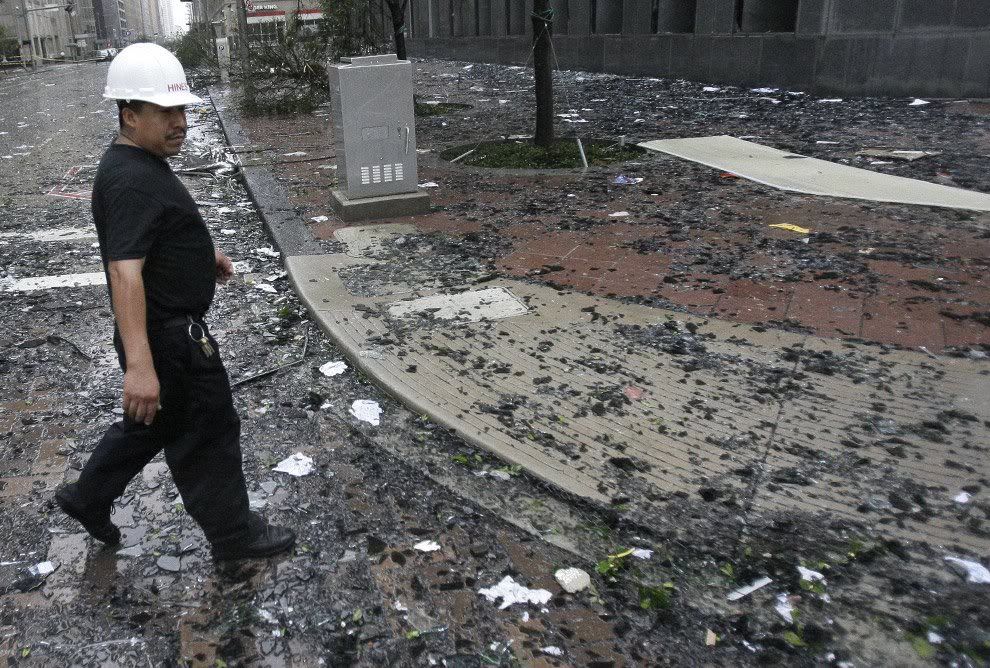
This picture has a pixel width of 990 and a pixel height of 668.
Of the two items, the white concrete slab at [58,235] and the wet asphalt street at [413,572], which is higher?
the white concrete slab at [58,235]

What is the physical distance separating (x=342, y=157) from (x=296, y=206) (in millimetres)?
981

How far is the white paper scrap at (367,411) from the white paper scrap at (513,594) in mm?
1386

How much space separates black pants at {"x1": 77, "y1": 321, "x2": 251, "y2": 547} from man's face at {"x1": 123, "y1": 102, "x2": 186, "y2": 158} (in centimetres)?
58

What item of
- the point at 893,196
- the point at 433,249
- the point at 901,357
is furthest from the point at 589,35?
the point at 901,357

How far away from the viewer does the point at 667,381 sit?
420 centimetres

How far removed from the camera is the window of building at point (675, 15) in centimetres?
1820

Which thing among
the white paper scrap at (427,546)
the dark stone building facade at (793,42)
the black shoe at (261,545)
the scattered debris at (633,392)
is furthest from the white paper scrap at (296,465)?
the dark stone building facade at (793,42)

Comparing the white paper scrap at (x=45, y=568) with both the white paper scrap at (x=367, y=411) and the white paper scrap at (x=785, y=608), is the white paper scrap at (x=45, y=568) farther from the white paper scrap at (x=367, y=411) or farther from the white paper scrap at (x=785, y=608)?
the white paper scrap at (x=785, y=608)

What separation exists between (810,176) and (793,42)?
783 centimetres

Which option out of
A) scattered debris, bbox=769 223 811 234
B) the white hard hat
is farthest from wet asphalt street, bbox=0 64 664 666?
scattered debris, bbox=769 223 811 234

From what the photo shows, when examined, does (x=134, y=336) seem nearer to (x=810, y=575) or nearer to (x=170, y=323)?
(x=170, y=323)

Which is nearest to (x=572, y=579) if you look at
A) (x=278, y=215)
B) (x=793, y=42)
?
(x=278, y=215)

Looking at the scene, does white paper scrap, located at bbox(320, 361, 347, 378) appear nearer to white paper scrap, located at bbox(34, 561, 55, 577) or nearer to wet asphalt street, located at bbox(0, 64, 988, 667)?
wet asphalt street, located at bbox(0, 64, 988, 667)

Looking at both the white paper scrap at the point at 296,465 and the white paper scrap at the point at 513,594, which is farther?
the white paper scrap at the point at 296,465
